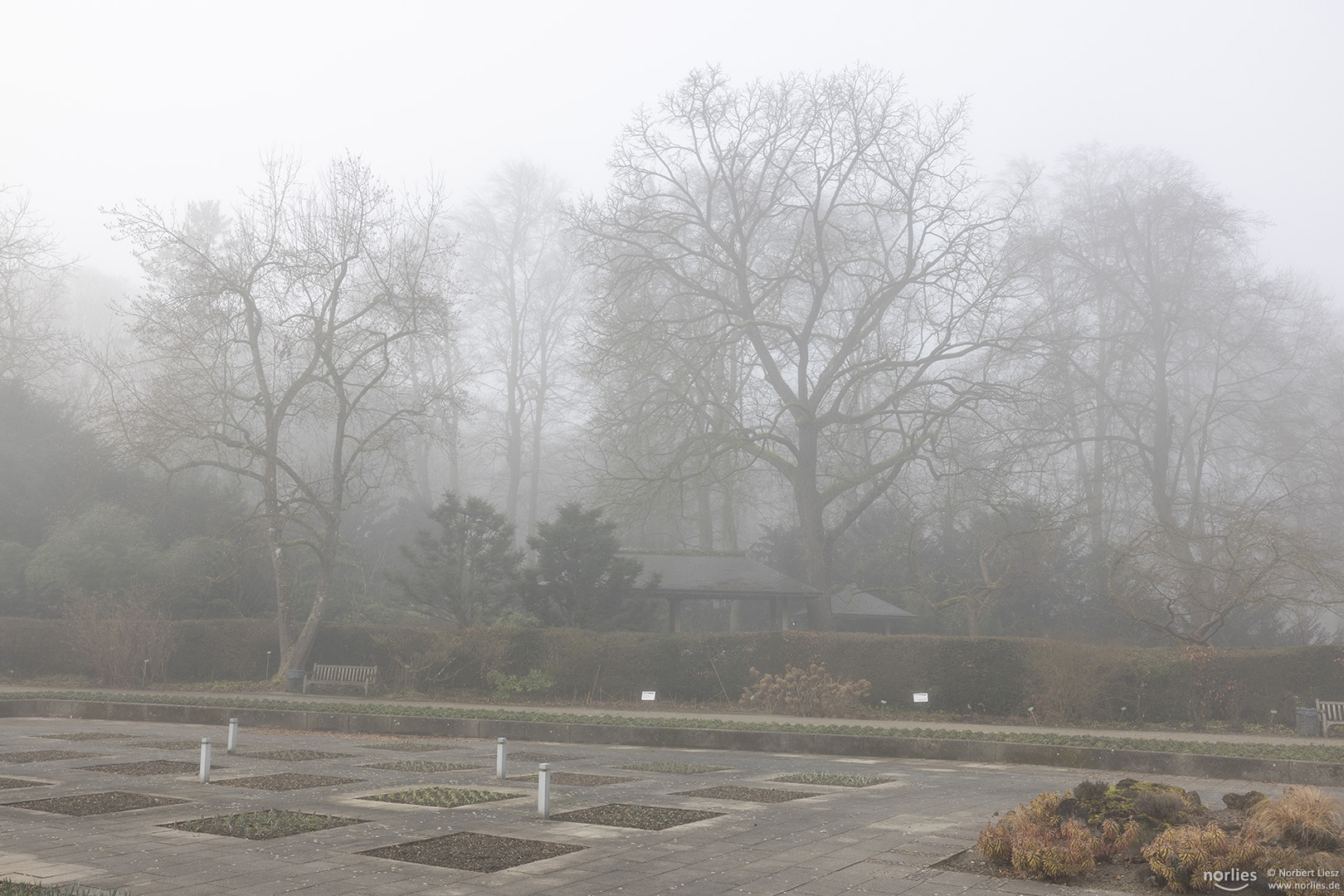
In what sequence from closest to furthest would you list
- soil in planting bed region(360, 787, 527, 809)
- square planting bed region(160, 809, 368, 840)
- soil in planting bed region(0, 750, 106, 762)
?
1. square planting bed region(160, 809, 368, 840)
2. soil in planting bed region(360, 787, 527, 809)
3. soil in planting bed region(0, 750, 106, 762)

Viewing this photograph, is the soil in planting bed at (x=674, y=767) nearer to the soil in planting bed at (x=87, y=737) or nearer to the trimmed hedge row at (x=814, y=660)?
the soil in planting bed at (x=87, y=737)

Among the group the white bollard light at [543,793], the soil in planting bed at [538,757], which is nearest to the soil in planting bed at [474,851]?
the white bollard light at [543,793]

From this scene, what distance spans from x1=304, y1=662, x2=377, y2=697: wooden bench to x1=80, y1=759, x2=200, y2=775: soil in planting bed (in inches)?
476

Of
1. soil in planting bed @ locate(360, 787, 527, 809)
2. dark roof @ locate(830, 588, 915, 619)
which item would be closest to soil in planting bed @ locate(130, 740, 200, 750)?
soil in planting bed @ locate(360, 787, 527, 809)

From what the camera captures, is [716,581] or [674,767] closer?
[674,767]

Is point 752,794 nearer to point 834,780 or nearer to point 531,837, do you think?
point 834,780

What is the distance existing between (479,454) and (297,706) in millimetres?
35087

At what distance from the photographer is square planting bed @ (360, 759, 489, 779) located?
1211 cm

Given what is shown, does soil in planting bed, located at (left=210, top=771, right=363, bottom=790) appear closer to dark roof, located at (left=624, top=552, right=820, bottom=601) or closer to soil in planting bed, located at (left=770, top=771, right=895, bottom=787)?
soil in planting bed, located at (left=770, top=771, right=895, bottom=787)

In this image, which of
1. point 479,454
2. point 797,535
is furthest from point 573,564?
point 479,454

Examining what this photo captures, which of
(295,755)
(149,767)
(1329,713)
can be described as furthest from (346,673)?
(1329,713)

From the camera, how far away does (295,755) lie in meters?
13.1

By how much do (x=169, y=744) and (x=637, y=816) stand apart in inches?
344

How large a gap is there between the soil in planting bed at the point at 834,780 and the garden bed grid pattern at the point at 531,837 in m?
0.24
